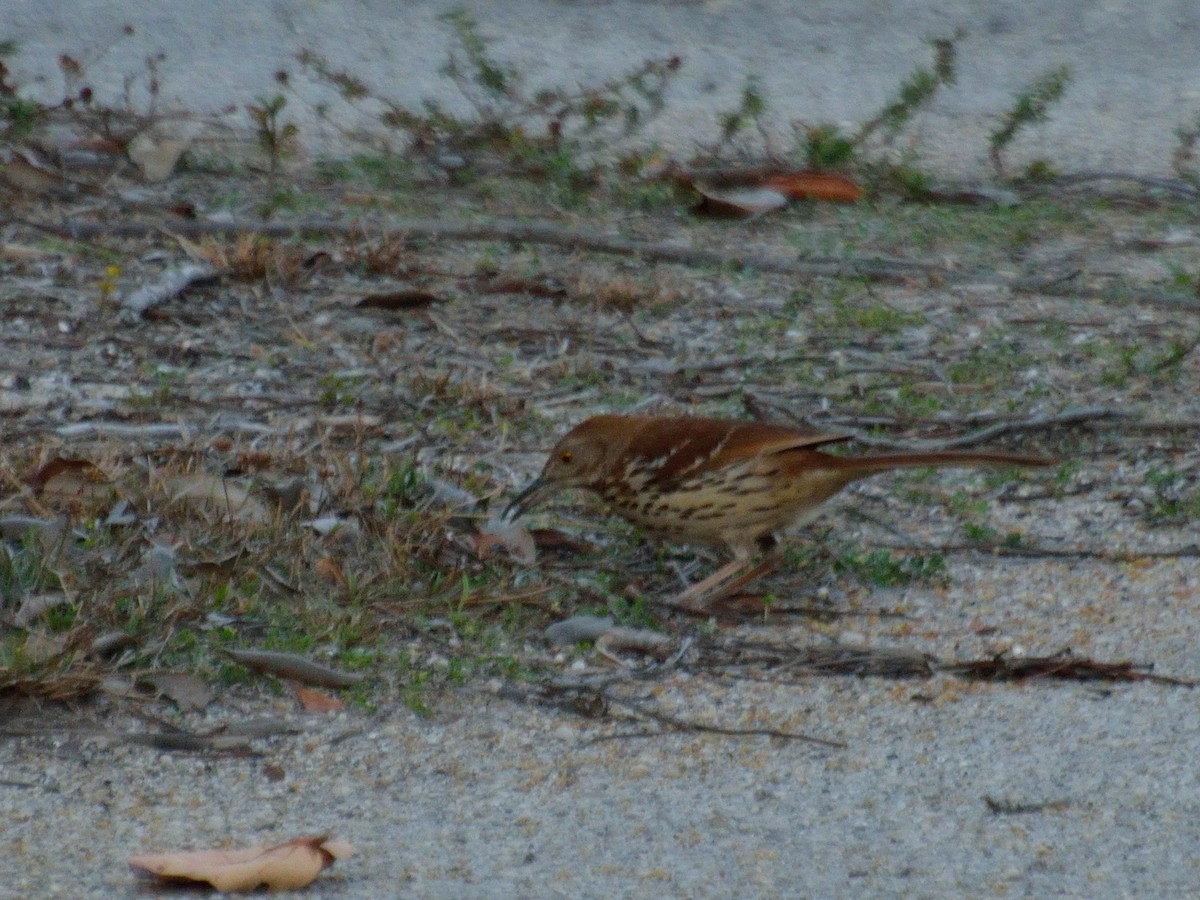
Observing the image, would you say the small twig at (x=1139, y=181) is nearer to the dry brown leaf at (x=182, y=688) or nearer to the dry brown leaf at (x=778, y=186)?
the dry brown leaf at (x=778, y=186)

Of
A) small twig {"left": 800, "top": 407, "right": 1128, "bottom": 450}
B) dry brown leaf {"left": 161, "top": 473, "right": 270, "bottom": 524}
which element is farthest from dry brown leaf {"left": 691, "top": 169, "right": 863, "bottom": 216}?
dry brown leaf {"left": 161, "top": 473, "right": 270, "bottom": 524}

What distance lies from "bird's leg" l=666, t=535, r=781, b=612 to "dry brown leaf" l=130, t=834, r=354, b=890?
67.4 inches

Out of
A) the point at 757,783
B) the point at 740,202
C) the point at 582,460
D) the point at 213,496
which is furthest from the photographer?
the point at 740,202

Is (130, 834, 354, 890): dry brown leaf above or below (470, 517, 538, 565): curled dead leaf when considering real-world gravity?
above

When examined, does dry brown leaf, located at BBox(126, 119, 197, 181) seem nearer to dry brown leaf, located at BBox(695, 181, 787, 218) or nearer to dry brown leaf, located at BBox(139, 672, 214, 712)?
dry brown leaf, located at BBox(695, 181, 787, 218)

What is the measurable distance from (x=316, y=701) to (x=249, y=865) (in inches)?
34.8

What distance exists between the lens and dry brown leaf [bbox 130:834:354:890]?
128 inches

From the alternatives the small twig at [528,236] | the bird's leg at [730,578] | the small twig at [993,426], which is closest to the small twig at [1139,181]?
the small twig at [528,236]

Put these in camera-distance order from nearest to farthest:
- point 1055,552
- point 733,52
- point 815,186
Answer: point 1055,552
point 815,186
point 733,52

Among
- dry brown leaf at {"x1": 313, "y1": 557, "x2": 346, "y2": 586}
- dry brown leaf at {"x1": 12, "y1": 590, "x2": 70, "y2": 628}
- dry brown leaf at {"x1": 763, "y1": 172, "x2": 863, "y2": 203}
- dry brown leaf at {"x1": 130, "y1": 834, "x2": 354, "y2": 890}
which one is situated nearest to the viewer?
dry brown leaf at {"x1": 130, "y1": 834, "x2": 354, "y2": 890}

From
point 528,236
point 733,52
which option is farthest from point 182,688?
point 733,52

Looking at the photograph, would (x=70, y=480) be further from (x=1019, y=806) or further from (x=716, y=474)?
(x=1019, y=806)

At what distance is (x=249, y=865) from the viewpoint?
3271 mm

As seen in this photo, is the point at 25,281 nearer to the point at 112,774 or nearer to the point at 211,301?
the point at 211,301
